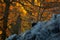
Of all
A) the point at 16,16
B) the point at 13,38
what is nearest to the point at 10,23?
the point at 16,16

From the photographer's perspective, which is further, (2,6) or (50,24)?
(2,6)

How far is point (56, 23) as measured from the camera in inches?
107

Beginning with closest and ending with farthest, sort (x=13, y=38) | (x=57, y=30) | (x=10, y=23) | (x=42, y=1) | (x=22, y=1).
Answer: (x=57, y=30) < (x=13, y=38) < (x=22, y=1) < (x=10, y=23) < (x=42, y=1)

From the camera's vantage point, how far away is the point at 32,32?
2.89 metres

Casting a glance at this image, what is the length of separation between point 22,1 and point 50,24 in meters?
10.5

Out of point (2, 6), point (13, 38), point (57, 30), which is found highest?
point (57, 30)

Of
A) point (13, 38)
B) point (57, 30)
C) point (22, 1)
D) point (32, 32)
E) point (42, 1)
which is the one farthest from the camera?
point (42, 1)

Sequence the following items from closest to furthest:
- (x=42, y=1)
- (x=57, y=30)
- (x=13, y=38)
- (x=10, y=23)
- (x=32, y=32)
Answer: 1. (x=57, y=30)
2. (x=32, y=32)
3. (x=13, y=38)
4. (x=10, y=23)
5. (x=42, y=1)

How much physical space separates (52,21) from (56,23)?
0.09 meters

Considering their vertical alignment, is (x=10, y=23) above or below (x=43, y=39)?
below

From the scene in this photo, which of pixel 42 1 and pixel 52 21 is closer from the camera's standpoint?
pixel 52 21

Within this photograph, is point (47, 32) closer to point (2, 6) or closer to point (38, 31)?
point (38, 31)

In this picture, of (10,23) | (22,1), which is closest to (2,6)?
(10,23)

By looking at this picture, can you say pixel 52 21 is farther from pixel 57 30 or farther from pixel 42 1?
pixel 42 1
